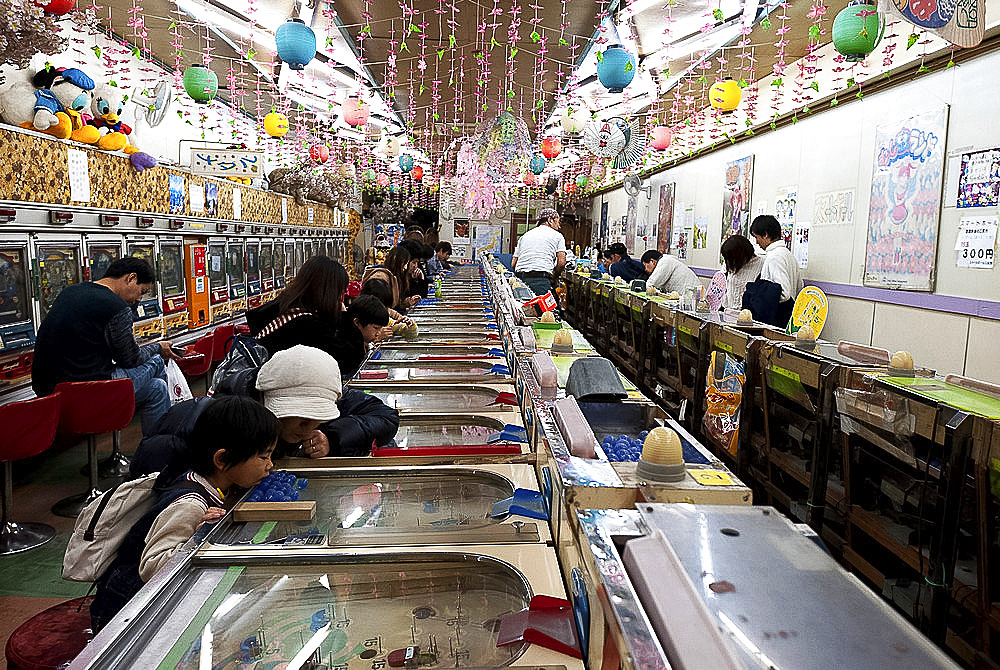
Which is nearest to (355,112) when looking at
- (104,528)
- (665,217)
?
(104,528)

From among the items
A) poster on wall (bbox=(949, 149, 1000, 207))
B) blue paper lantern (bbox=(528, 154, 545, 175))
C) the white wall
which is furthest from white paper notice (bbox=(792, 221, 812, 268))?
blue paper lantern (bbox=(528, 154, 545, 175))

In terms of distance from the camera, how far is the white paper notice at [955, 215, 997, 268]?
443cm

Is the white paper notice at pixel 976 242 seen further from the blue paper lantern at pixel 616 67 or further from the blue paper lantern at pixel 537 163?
the blue paper lantern at pixel 537 163

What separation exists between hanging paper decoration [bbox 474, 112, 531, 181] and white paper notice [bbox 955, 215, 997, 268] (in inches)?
191

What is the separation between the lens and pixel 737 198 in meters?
8.80

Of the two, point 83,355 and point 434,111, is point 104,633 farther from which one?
point 434,111

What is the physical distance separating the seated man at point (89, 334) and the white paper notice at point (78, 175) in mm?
1075

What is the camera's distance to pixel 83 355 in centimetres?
414

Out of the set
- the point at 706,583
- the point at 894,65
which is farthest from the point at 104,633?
the point at 894,65

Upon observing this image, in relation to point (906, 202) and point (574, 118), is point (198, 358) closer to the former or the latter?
point (574, 118)

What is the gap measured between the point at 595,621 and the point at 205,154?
8.76 m

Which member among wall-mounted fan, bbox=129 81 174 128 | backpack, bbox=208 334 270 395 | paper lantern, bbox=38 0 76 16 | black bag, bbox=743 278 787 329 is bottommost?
backpack, bbox=208 334 270 395

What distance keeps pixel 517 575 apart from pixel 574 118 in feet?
21.7

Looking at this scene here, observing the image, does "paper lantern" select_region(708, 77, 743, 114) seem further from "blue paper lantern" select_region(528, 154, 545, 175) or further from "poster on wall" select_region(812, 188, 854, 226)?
"blue paper lantern" select_region(528, 154, 545, 175)
